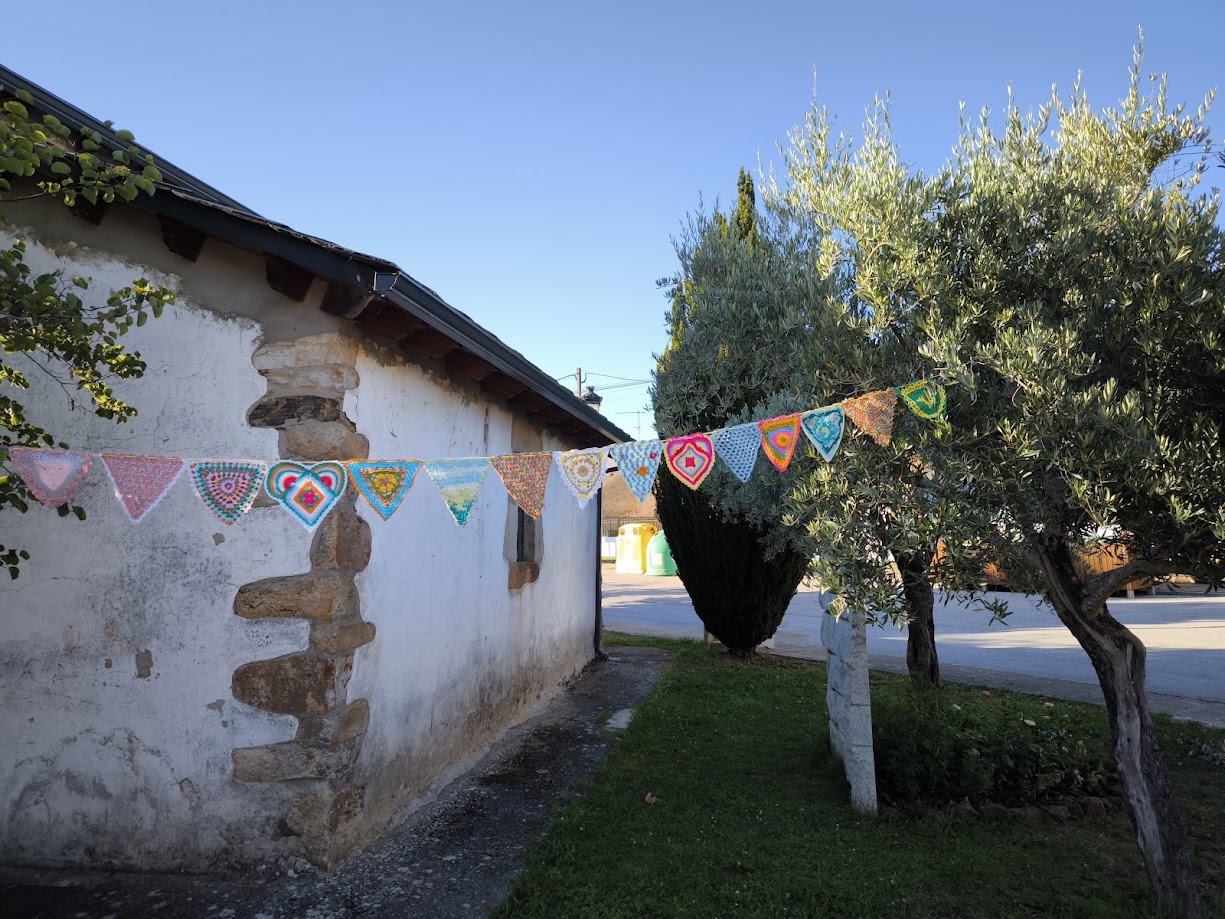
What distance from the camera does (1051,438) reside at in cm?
327

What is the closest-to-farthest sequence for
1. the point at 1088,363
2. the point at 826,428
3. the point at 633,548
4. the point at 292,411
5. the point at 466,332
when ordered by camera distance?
the point at 1088,363, the point at 826,428, the point at 292,411, the point at 466,332, the point at 633,548

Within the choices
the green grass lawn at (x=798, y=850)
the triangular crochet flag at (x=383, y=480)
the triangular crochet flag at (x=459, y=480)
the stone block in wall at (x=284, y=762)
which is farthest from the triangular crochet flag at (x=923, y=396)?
the stone block in wall at (x=284, y=762)

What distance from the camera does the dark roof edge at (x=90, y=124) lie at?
3.86 meters

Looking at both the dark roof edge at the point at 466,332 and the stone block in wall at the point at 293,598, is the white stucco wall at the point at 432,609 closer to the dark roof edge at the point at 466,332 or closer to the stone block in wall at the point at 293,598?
the stone block in wall at the point at 293,598

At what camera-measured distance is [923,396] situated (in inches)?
142

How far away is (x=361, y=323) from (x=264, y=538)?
130 cm

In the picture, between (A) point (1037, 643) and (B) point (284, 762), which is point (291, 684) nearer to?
(B) point (284, 762)

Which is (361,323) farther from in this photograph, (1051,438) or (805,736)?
(805,736)

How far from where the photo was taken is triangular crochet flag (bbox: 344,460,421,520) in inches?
161

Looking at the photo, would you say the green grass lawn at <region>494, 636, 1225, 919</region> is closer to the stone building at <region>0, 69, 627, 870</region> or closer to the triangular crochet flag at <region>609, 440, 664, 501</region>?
the stone building at <region>0, 69, 627, 870</region>

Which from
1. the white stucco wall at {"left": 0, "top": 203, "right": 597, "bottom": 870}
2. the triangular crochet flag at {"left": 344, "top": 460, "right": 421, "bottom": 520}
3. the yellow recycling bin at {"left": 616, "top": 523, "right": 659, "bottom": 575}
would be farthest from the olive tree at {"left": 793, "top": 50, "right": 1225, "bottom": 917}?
the yellow recycling bin at {"left": 616, "top": 523, "right": 659, "bottom": 575}

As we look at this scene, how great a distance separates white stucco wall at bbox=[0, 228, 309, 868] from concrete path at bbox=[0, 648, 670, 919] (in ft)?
0.67

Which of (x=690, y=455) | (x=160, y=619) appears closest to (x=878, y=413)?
(x=690, y=455)

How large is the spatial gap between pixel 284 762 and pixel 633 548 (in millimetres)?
26610
